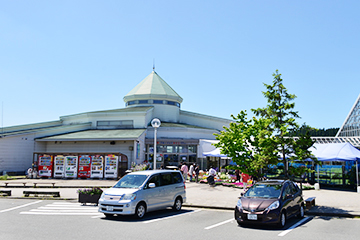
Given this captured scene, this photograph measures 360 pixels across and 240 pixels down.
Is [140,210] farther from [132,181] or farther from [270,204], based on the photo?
[270,204]

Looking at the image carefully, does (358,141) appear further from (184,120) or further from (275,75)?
(275,75)

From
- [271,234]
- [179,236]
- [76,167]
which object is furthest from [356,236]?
[76,167]

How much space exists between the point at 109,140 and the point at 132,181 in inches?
787

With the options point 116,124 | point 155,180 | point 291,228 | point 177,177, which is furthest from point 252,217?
point 116,124

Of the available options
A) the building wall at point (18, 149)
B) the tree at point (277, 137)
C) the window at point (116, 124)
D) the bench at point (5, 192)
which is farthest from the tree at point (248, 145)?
the building wall at point (18, 149)

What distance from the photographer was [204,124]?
46.5m

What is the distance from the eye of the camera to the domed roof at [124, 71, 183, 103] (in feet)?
144

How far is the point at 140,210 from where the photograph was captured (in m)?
11.5

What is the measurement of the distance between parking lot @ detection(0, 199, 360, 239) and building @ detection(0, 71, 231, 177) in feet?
51.1

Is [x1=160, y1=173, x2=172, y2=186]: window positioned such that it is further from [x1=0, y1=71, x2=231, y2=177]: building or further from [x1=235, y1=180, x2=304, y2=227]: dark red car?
[x1=0, y1=71, x2=231, y2=177]: building

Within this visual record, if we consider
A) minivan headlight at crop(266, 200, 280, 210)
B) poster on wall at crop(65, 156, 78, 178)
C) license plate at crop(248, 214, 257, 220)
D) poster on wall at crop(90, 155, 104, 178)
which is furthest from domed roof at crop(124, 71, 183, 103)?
license plate at crop(248, 214, 257, 220)

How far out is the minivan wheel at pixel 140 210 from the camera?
11.4m

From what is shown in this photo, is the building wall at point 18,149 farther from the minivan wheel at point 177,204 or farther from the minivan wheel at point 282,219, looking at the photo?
the minivan wheel at point 282,219

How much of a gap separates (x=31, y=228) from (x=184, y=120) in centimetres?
3666
